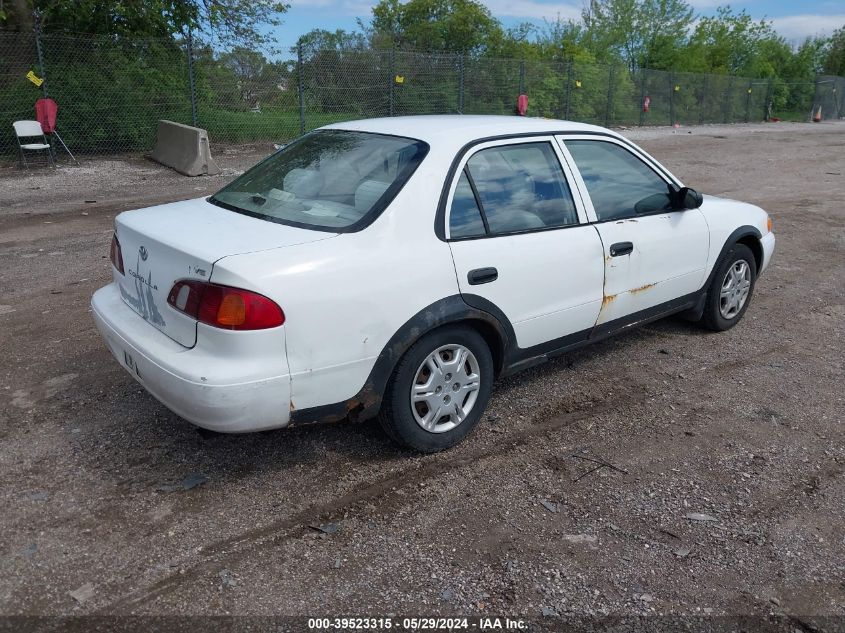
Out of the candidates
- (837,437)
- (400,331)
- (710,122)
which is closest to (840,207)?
(837,437)

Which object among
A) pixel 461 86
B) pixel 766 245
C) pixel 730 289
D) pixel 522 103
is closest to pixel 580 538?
pixel 730 289

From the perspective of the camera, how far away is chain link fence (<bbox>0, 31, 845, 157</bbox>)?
1464 centimetres

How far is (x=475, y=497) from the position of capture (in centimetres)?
356

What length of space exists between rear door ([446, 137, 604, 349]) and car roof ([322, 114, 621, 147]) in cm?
8

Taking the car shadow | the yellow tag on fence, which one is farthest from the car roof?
the yellow tag on fence

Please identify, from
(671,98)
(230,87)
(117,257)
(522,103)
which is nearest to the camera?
(117,257)

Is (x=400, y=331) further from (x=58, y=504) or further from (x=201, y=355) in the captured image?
(x=58, y=504)

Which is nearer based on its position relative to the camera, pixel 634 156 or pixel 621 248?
pixel 621 248

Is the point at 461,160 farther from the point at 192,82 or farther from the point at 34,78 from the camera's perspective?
the point at 192,82

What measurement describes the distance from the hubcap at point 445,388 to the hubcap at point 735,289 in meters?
2.61

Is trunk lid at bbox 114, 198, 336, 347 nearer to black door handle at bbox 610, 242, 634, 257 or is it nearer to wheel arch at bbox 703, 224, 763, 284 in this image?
black door handle at bbox 610, 242, 634, 257

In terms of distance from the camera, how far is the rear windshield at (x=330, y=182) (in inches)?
144

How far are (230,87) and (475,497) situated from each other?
603 inches

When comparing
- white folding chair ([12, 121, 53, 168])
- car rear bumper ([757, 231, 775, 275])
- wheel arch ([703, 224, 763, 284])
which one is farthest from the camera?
white folding chair ([12, 121, 53, 168])
